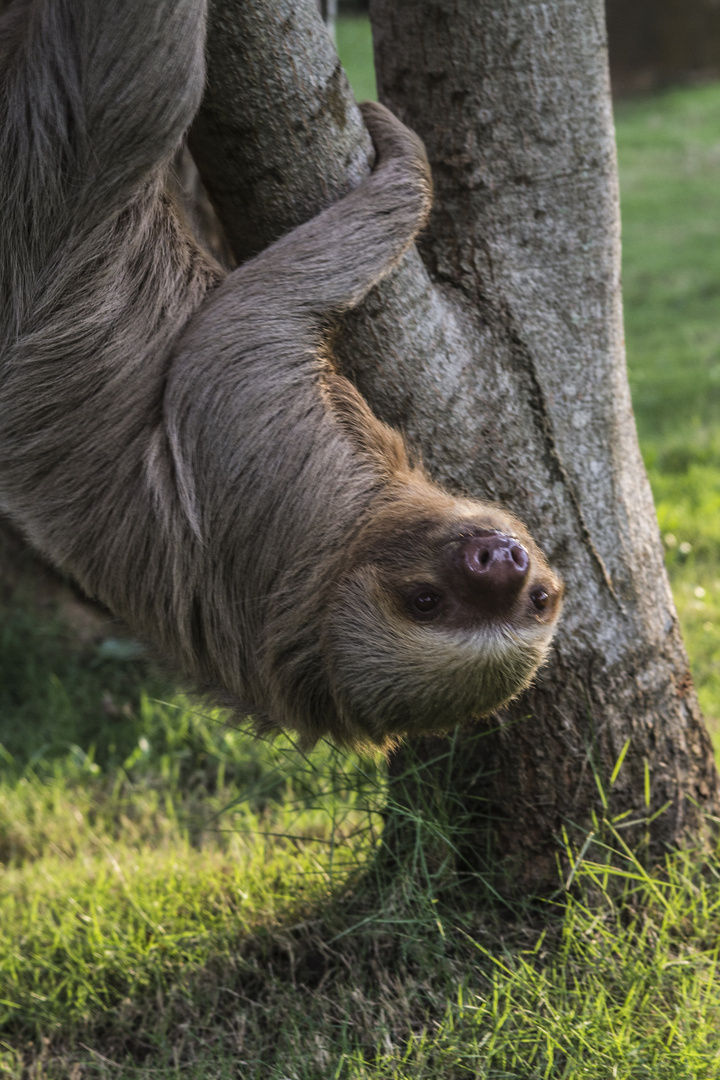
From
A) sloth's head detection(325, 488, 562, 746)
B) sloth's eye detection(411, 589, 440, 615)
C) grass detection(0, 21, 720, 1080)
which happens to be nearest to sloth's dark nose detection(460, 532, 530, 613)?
sloth's head detection(325, 488, 562, 746)

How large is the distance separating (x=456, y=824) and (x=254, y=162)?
6.72ft

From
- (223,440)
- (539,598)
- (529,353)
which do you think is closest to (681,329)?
(529,353)

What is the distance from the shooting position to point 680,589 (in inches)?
223

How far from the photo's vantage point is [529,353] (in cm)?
324

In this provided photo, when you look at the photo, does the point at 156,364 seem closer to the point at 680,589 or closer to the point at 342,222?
the point at 342,222

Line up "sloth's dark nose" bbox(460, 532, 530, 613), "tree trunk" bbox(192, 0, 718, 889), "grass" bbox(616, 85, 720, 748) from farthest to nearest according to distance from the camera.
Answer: "grass" bbox(616, 85, 720, 748) → "tree trunk" bbox(192, 0, 718, 889) → "sloth's dark nose" bbox(460, 532, 530, 613)

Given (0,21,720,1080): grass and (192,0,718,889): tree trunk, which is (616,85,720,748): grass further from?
(192,0,718,889): tree trunk

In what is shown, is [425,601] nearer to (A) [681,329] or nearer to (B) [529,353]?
(B) [529,353]

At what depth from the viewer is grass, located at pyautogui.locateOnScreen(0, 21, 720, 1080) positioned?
2.91m

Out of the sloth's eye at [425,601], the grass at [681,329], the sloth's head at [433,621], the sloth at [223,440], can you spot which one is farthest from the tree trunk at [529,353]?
the grass at [681,329]

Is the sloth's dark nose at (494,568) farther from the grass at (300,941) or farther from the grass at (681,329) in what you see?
the grass at (681,329)

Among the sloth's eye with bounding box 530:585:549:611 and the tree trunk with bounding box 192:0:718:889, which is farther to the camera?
the tree trunk with bounding box 192:0:718:889

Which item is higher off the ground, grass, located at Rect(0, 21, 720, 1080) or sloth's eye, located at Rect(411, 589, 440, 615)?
sloth's eye, located at Rect(411, 589, 440, 615)

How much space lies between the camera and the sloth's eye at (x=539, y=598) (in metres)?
2.91
